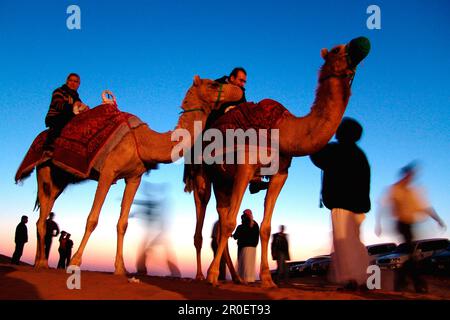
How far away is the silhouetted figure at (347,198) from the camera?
6.65 metres

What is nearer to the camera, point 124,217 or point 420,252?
point 124,217

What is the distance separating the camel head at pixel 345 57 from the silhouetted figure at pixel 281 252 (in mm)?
7437

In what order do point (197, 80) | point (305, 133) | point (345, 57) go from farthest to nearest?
point (197, 80) → point (305, 133) → point (345, 57)

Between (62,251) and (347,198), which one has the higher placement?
(347,198)

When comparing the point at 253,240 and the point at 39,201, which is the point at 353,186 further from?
the point at 39,201

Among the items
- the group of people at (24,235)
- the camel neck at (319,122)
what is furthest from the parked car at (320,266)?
the camel neck at (319,122)

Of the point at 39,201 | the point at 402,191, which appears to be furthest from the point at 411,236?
the point at 39,201

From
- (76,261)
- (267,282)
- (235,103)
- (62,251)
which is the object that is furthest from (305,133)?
(62,251)

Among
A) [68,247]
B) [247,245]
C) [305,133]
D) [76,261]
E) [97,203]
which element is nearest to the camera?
[305,133]

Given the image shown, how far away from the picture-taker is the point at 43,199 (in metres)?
9.54

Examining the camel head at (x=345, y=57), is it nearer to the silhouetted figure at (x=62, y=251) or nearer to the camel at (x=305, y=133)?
the camel at (x=305, y=133)

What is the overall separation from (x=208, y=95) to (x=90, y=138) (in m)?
2.14

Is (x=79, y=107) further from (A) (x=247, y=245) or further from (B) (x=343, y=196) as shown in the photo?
(B) (x=343, y=196)

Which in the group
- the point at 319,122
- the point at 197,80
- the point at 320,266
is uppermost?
the point at 197,80
